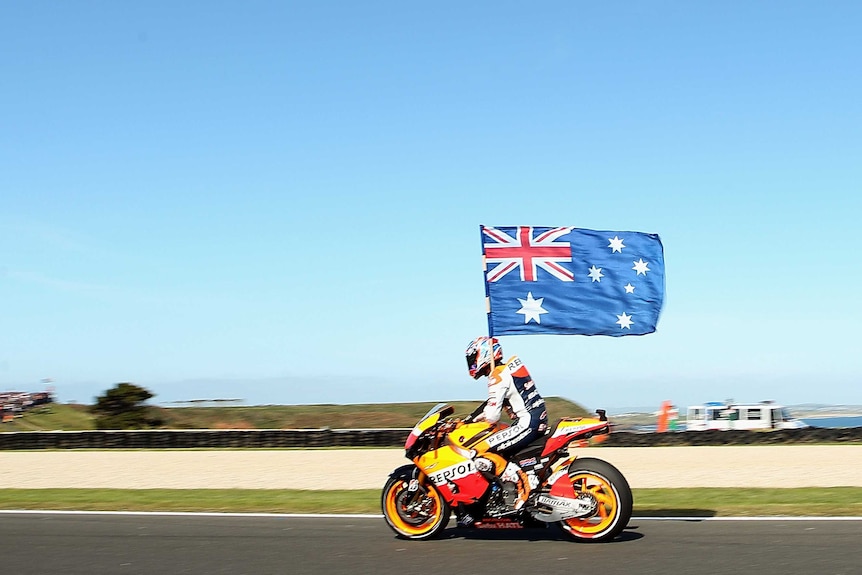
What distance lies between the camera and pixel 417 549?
891 centimetres

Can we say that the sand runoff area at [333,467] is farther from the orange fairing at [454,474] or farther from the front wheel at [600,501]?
the front wheel at [600,501]

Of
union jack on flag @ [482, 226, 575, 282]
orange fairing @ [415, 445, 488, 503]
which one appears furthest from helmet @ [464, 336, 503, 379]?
union jack on flag @ [482, 226, 575, 282]

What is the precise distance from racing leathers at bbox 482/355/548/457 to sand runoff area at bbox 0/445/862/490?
785 centimetres

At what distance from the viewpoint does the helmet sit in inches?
380

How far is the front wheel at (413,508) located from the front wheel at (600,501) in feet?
4.06

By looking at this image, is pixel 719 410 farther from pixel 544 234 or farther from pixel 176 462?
pixel 544 234

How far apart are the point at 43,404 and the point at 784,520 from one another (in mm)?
42725

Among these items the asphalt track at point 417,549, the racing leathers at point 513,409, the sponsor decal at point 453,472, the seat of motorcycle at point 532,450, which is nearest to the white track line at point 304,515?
the asphalt track at point 417,549

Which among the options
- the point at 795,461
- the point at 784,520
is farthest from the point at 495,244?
the point at 795,461

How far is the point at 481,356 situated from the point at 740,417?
105 feet

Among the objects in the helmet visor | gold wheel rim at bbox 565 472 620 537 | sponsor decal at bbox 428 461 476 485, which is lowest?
gold wheel rim at bbox 565 472 620 537

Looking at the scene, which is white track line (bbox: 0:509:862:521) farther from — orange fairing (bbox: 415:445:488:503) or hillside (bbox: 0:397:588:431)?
hillside (bbox: 0:397:588:431)

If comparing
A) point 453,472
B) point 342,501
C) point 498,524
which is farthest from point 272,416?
point 498,524

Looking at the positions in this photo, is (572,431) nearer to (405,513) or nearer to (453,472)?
(453,472)
